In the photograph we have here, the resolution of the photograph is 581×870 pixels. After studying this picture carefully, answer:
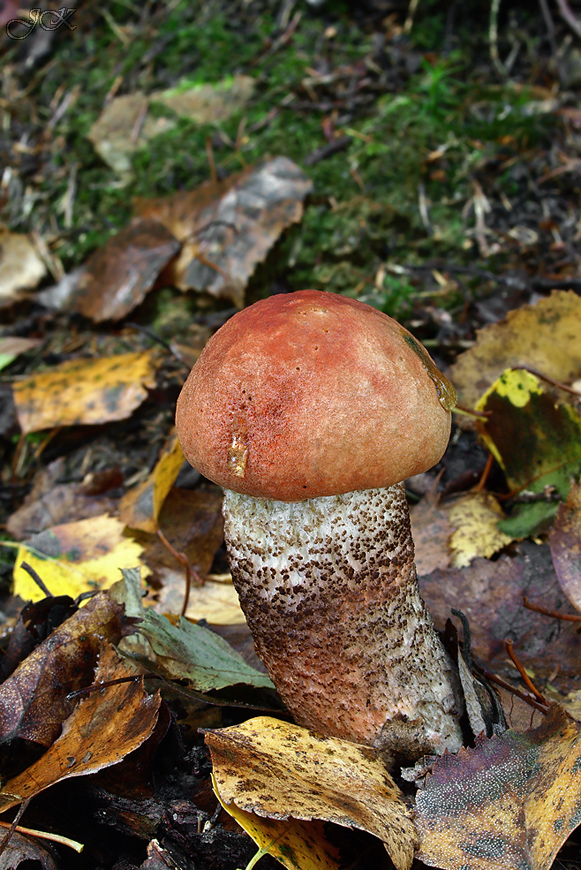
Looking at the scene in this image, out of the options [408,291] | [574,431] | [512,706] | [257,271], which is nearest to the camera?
[512,706]

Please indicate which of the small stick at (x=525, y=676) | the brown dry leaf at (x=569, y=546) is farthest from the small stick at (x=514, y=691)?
the brown dry leaf at (x=569, y=546)

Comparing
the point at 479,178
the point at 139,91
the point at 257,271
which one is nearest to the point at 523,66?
the point at 479,178

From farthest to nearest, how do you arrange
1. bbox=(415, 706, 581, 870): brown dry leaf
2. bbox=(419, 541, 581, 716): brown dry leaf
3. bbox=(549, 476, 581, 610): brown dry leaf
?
1. bbox=(419, 541, 581, 716): brown dry leaf
2. bbox=(549, 476, 581, 610): brown dry leaf
3. bbox=(415, 706, 581, 870): brown dry leaf

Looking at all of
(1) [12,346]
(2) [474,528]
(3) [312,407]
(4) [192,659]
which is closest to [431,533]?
(2) [474,528]

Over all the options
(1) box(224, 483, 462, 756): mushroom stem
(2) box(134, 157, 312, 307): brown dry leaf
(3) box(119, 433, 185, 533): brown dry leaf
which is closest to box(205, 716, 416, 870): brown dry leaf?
(1) box(224, 483, 462, 756): mushroom stem

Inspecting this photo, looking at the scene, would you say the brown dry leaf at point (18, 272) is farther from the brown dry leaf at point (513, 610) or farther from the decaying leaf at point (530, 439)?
the brown dry leaf at point (513, 610)

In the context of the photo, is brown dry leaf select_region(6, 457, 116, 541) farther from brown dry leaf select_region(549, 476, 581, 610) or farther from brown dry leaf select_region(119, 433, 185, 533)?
brown dry leaf select_region(549, 476, 581, 610)

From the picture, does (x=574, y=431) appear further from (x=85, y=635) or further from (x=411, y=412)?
(x=85, y=635)
